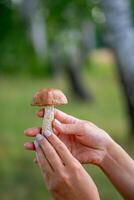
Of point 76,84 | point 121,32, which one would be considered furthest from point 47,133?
point 76,84

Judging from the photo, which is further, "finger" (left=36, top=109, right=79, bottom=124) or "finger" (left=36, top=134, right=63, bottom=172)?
"finger" (left=36, top=109, right=79, bottom=124)

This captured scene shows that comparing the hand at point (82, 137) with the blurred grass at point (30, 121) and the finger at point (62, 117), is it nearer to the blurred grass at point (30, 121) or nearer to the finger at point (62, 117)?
the finger at point (62, 117)

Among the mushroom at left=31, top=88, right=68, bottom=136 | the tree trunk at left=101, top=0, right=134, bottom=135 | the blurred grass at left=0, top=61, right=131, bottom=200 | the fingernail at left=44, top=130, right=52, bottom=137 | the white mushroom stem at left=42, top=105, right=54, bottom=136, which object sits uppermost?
the tree trunk at left=101, top=0, right=134, bottom=135

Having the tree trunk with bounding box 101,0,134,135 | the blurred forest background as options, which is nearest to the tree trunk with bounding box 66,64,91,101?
the blurred forest background

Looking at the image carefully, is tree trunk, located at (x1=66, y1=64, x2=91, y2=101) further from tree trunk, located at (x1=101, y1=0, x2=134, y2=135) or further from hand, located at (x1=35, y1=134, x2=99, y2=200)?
hand, located at (x1=35, y1=134, x2=99, y2=200)

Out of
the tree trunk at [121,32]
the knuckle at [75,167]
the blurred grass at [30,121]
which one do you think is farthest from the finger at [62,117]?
the tree trunk at [121,32]

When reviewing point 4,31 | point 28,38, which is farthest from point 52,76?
point 4,31
